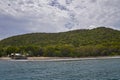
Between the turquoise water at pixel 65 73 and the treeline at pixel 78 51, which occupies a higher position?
the treeline at pixel 78 51

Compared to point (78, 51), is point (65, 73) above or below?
below

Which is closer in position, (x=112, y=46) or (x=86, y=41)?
(x=112, y=46)

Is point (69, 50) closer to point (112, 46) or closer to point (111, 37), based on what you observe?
point (112, 46)

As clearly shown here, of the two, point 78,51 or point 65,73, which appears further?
point 78,51

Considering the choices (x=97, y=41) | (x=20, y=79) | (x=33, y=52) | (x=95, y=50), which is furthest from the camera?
(x=97, y=41)

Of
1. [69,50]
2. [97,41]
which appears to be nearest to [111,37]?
[97,41]

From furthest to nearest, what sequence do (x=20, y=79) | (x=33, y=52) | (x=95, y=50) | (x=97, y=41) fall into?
(x=97, y=41) < (x=33, y=52) < (x=95, y=50) < (x=20, y=79)

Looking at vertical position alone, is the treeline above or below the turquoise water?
above

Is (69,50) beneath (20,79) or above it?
above

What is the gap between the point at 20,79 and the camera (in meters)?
48.3

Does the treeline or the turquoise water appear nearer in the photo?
the turquoise water

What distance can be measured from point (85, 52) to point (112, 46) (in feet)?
56.3

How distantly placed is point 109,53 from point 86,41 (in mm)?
38371

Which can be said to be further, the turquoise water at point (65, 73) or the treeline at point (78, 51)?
the treeline at point (78, 51)
